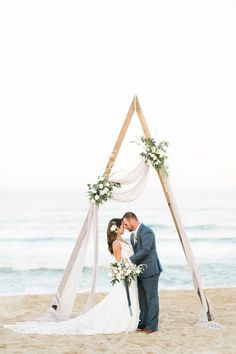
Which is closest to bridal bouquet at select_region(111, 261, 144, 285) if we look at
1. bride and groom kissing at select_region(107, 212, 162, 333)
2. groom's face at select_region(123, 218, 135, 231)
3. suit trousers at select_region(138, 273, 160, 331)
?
bride and groom kissing at select_region(107, 212, 162, 333)

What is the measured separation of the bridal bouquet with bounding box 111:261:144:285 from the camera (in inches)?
308

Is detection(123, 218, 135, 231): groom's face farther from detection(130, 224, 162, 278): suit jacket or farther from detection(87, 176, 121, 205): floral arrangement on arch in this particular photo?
detection(87, 176, 121, 205): floral arrangement on arch

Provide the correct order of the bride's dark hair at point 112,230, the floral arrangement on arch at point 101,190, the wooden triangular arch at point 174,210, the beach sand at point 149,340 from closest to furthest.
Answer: the beach sand at point 149,340, the bride's dark hair at point 112,230, the wooden triangular arch at point 174,210, the floral arrangement on arch at point 101,190

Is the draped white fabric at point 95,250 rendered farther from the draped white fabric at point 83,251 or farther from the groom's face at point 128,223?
the groom's face at point 128,223

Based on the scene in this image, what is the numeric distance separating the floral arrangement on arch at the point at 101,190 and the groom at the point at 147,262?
0.53 metres

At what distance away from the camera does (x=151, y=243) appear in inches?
314

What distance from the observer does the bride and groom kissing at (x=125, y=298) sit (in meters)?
7.89

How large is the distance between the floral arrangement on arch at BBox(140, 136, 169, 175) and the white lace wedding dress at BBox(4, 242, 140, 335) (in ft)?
3.72

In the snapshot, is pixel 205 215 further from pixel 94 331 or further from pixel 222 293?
pixel 94 331

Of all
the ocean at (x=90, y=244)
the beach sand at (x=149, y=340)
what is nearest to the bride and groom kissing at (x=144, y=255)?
the beach sand at (x=149, y=340)

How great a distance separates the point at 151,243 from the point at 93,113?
24.2m

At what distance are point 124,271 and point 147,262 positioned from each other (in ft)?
1.15

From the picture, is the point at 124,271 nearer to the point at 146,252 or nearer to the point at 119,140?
the point at 146,252

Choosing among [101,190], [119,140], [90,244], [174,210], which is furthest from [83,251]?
[90,244]
